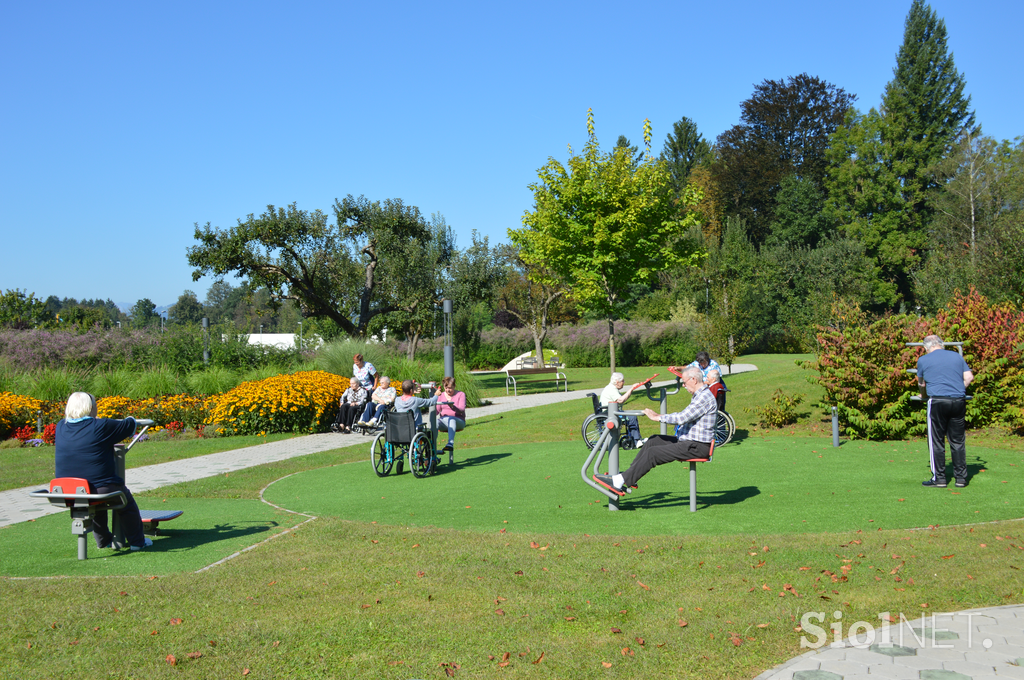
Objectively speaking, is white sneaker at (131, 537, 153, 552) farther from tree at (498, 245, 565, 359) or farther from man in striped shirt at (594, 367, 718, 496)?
tree at (498, 245, 565, 359)

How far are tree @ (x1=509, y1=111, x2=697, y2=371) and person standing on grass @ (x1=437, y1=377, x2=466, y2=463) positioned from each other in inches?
443

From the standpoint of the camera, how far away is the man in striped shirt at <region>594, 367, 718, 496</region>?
715cm

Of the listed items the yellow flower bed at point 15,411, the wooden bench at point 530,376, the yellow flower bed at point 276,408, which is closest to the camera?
the yellow flower bed at point 276,408

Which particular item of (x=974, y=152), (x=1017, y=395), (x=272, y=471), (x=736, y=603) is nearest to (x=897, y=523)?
(x=736, y=603)

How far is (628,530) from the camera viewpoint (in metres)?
6.61

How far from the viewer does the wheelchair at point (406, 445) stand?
396 inches

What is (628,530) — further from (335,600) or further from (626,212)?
(626,212)

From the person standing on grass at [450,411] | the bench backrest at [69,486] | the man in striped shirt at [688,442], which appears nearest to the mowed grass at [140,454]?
the person standing on grass at [450,411]

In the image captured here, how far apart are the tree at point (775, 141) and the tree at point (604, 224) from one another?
32.6 m

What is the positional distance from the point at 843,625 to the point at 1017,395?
393 inches

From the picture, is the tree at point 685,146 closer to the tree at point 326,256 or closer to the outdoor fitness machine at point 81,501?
the tree at point 326,256

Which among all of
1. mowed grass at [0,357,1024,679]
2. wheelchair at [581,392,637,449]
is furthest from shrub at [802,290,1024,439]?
wheelchair at [581,392,637,449]

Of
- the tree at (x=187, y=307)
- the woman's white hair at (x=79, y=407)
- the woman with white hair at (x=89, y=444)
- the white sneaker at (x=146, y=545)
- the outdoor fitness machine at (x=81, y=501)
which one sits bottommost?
the white sneaker at (x=146, y=545)

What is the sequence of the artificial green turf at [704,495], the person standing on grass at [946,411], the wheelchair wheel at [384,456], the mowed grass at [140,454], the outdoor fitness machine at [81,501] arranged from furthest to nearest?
the mowed grass at [140,454]
the wheelchair wheel at [384,456]
the person standing on grass at [946,411]
the artificial green turf at [704,495]
the outdoor fitness machine at [81,501]
